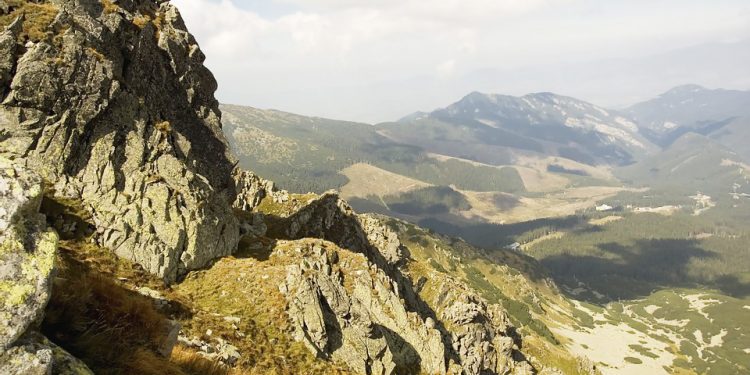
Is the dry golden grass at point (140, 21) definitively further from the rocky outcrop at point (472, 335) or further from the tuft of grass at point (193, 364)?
the rocky outcrop at point (472, 335)

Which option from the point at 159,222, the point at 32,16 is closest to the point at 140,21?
the point at 32,16

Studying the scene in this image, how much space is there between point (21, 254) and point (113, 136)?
26.9 meters

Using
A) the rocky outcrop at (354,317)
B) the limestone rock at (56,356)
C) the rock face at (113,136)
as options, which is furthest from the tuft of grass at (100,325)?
the rocky outcrop at (354,317)

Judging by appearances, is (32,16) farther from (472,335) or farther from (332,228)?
(472,335)

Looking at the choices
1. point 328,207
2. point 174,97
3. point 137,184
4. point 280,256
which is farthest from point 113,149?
point 328,207

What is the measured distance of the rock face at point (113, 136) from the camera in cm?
2761

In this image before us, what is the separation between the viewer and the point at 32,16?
3009 cm

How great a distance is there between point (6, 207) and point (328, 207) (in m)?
60.1

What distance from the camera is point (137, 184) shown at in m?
31.0

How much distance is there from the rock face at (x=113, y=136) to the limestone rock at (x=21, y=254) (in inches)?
854

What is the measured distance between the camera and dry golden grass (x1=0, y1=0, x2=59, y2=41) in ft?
95.5

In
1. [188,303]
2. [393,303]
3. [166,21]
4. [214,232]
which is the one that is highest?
[166,21]

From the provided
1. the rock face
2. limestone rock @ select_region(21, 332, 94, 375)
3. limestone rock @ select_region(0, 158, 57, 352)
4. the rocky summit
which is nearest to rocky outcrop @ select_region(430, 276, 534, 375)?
the rocky summit

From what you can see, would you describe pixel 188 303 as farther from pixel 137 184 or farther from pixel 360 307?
pixel 360 307
